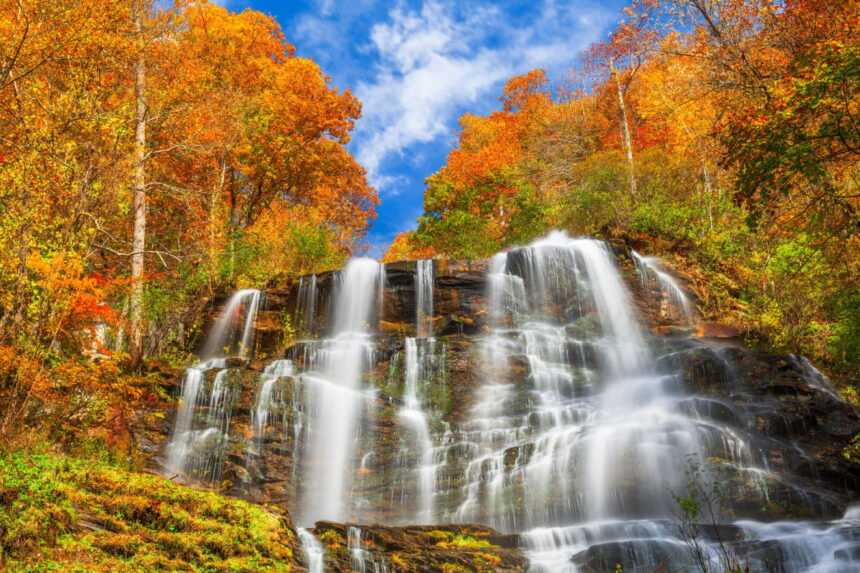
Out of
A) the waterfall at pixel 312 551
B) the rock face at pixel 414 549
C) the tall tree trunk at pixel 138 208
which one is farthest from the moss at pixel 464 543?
the tall tree trunk at pixel 138 208

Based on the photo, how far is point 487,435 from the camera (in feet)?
36.3

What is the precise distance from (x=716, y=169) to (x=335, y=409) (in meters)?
17.4

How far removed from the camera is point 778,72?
8734 millimetres

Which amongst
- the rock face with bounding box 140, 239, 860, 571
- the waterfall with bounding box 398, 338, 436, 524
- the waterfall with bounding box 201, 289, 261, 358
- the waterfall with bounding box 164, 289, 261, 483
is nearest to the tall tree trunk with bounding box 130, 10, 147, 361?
the waterfall with bounding box 164, 289, 261, 483

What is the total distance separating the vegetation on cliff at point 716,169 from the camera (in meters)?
5.72

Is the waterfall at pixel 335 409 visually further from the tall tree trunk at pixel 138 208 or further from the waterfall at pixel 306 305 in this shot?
the tall tree trunk at pixel 138 208

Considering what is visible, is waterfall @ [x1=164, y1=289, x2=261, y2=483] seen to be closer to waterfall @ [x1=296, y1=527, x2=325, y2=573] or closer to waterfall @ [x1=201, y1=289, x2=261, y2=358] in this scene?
waterfall @ [x1=201, y1=289, x2=261, y2=358]

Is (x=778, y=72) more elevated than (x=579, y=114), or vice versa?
(x=579, y=114)

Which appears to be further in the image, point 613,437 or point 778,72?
point 613,437

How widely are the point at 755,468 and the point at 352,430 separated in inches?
308

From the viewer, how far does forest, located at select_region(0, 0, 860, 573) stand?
524 cm

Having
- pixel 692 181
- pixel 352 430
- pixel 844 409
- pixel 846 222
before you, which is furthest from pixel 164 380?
pixel 692 181

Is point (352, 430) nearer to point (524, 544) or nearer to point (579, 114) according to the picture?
point (524, 544)

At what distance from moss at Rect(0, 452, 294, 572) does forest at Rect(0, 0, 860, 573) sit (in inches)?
1.0
